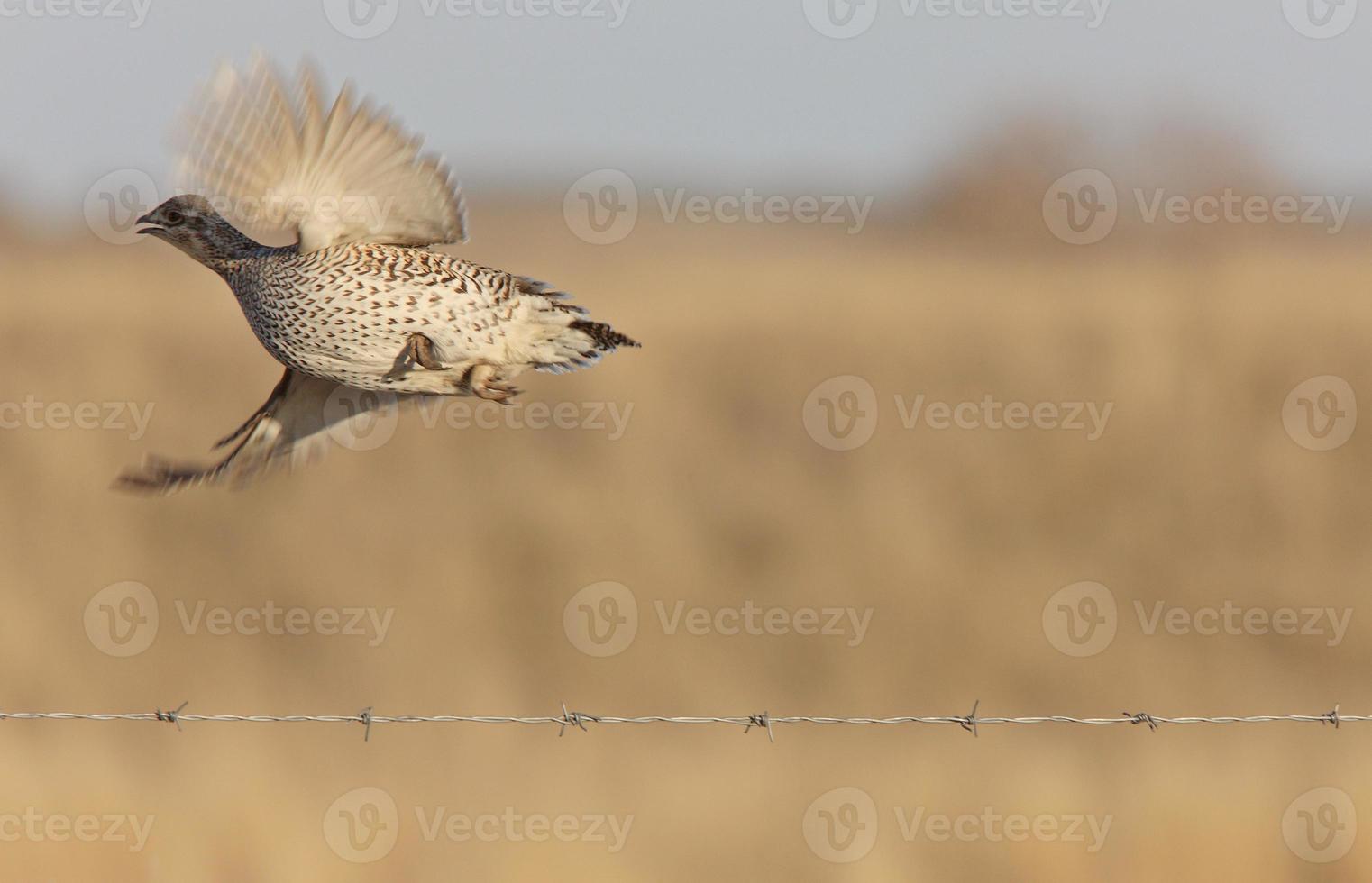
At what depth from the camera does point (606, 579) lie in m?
13.6

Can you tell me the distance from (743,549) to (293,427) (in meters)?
8.63

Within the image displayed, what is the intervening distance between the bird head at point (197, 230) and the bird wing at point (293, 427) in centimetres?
47

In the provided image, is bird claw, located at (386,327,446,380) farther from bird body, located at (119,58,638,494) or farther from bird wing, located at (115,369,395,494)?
bird wing, located at (115,369,395,494)

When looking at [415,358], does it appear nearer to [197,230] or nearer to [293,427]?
[293,427]

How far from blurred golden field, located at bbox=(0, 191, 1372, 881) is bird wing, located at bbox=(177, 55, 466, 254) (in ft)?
20.5

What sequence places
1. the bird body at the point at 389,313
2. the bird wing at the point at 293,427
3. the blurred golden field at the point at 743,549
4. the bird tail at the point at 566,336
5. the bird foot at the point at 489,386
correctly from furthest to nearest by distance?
the blurred golden field at the point at 743,549 < the bird wing at the point at 293,427 < the bird tail at the point at 566,336 < the bird foot at the point at 489,386 < the bird body at the point at 389,313

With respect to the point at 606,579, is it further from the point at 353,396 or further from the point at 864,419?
the point at 353,396

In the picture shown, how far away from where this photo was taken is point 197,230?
5.36m

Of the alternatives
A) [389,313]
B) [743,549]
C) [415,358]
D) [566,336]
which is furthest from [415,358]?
[743,549]

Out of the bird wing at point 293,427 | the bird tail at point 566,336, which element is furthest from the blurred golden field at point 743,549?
the bird tail at point 566,336

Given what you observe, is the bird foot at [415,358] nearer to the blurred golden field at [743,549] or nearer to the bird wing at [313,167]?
the bird wing at [313,167]

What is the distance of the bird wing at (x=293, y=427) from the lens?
18.2 feet

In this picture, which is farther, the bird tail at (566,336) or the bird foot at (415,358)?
the bird tail at (566,336)

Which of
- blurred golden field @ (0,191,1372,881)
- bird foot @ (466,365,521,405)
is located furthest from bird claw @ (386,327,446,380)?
blurred golden field @ (0,191,1372,881)
